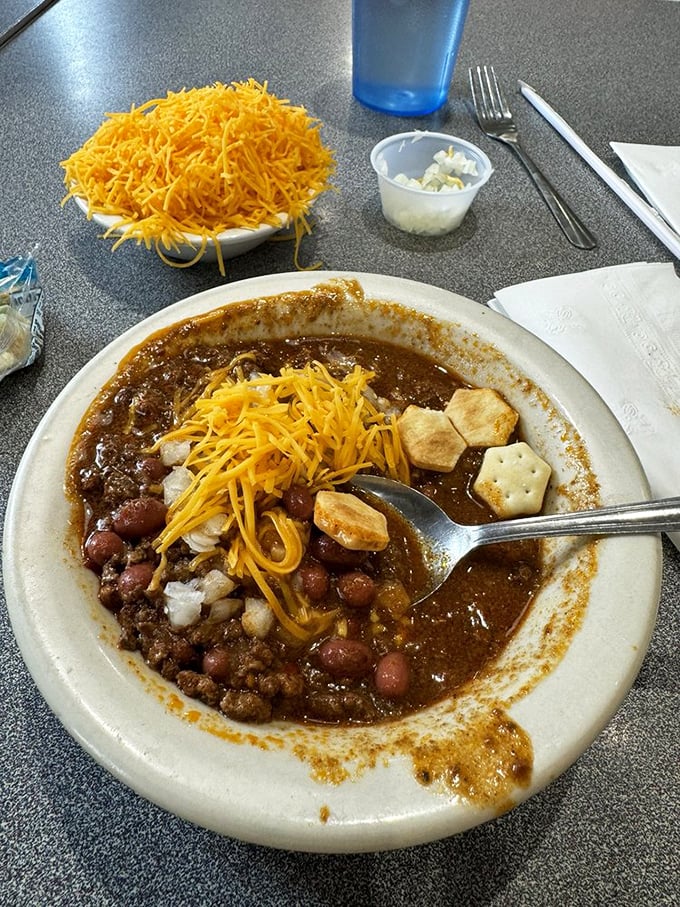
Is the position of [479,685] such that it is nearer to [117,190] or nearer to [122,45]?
[117,190]

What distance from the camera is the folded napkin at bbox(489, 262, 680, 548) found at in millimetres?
1667

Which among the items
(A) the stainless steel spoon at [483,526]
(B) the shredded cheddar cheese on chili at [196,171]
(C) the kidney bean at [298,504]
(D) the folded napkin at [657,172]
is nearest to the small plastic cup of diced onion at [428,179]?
(B) the shredded cheddar cheese on chili at [196,171]

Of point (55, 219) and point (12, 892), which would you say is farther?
point (55, 219)

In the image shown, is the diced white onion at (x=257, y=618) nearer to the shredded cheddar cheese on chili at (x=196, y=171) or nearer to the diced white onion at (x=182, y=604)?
the diced white onion at (x=182, y=604)

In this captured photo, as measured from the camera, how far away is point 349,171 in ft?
8.54

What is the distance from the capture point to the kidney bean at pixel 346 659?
44.7 inches

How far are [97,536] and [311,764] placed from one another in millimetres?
594

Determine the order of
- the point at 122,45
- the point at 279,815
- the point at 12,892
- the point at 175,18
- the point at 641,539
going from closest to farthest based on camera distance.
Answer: the point at 279,815, the point at 12,892, the point at 641,539, the point at 122,45, the point at 175,18

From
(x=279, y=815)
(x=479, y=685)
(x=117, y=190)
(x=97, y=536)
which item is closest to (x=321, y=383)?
(x=97, y=536)

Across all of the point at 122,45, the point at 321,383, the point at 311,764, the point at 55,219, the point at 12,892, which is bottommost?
the point at 12,892

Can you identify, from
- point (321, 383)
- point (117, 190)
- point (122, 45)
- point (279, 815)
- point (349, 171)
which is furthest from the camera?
point (122, 45)

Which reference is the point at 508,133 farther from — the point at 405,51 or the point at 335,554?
the point at 335,554

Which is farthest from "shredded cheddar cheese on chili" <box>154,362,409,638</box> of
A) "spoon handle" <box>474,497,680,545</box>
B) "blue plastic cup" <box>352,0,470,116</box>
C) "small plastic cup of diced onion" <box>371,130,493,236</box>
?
"blue plastic cup" <box>352,0,470,116</box>

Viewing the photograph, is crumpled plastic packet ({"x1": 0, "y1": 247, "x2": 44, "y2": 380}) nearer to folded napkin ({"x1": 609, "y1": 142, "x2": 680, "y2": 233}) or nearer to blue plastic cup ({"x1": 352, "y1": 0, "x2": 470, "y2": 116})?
blue plastic cup ({"x1": 352, "y1": 0, "x2": 470, "y2": 116})
